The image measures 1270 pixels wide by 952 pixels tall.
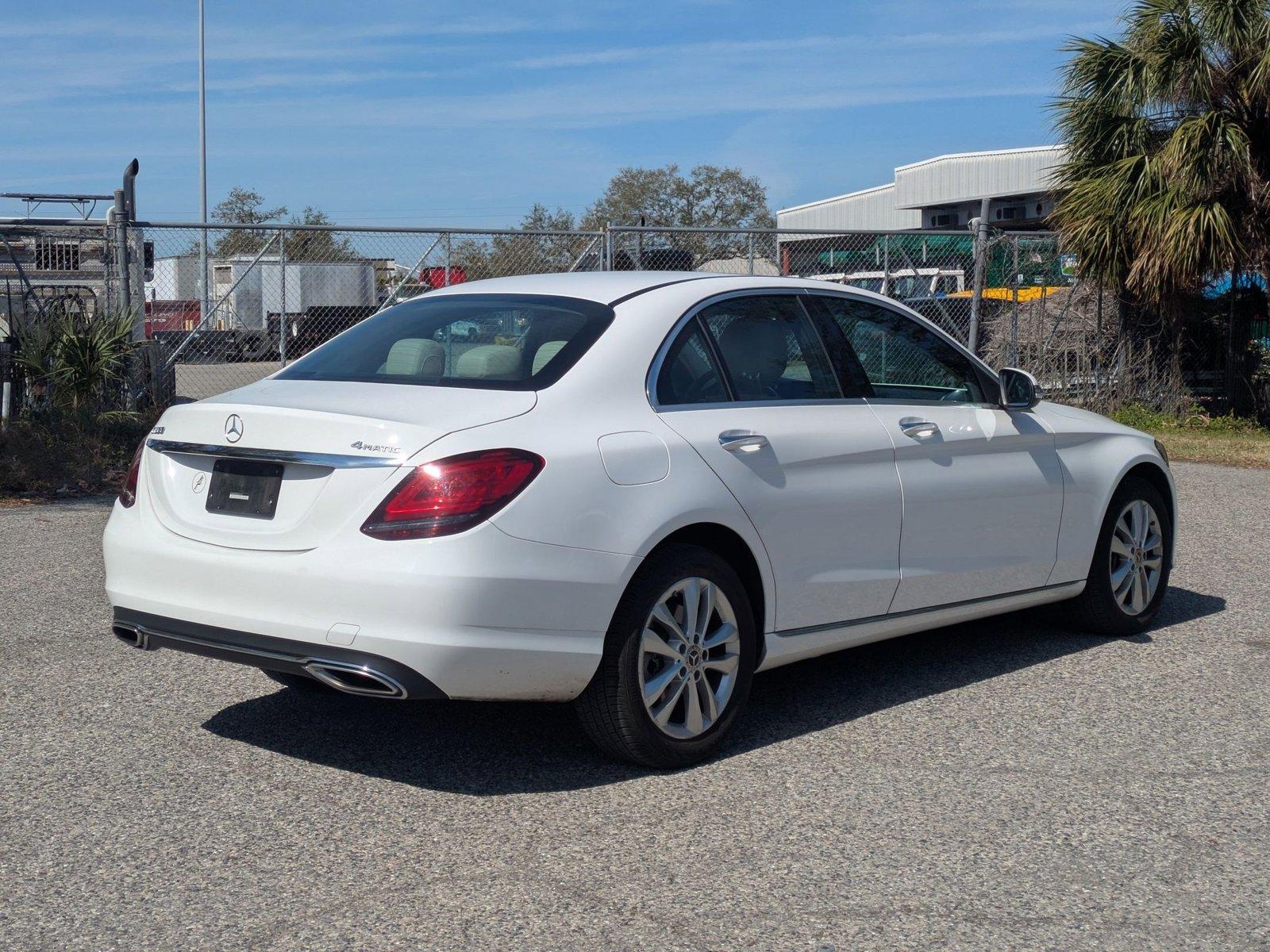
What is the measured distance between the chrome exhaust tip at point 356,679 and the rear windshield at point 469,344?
103 cm

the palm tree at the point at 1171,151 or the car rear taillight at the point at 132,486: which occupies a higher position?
the palm tree at the point at 1171,151

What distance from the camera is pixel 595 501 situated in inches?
171

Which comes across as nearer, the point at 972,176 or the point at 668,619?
the point at 668,619

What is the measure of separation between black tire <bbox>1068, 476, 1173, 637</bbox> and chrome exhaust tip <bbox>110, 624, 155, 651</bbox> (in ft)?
13.1

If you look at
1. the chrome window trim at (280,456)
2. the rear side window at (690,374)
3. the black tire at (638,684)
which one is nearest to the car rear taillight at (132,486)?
the chrome window trim at (280,456)

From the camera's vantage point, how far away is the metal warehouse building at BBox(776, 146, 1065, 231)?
40.9 m

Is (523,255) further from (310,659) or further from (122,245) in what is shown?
(310,659)

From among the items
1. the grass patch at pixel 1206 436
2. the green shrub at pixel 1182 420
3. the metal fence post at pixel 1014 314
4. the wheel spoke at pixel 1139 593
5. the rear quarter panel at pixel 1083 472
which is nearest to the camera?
the rear quarter panel at pixel 1083 472

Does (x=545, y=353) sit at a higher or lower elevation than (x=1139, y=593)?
higher

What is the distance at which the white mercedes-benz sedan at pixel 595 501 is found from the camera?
4164mm

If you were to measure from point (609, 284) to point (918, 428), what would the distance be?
52.2 inches

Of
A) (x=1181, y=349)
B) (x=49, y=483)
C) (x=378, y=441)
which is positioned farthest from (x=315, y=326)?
(x=378, y=441)

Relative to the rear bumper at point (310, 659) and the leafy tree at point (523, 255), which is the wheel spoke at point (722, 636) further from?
the leafy tree at point (523, 255)

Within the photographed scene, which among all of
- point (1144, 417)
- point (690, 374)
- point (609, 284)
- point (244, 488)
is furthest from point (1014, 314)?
point (244, 488)
